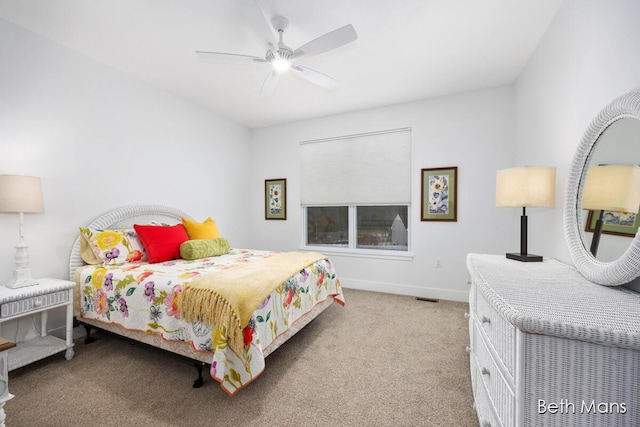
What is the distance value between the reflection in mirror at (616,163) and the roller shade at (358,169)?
232 centimetres

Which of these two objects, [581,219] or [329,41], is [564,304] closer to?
[581,219]

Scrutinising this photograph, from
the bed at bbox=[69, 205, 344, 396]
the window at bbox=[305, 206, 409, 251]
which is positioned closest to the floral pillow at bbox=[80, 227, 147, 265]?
the bed at bbox=[69, 205, 344, 396]

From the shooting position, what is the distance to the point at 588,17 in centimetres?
157

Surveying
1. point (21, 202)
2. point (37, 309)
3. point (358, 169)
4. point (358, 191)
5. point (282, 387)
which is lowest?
point (282, 387)

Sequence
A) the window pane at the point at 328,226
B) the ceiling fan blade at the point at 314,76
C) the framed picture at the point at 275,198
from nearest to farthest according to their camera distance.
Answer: the ceiling fan blade at the point at 314,76, the window pane at the point at 328,226, the framed picture at the point at 275,198

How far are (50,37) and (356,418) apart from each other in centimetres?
386

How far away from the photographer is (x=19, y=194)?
6.49ft

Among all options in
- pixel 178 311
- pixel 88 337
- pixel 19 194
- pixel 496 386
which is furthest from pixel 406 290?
pixel 19 194

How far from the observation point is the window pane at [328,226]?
4.27 meters

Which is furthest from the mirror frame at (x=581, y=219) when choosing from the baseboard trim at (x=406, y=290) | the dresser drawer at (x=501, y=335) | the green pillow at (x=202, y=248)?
the green pillow at (x=202, y=248)

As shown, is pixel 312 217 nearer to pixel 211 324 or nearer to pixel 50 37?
pixel 211 324

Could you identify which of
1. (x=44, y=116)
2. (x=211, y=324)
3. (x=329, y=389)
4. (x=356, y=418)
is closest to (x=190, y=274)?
(x=211, y=324)

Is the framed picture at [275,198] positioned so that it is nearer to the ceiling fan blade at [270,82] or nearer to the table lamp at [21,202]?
the ceiling fan blade at [270,82]

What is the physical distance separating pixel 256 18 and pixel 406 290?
3.46 metres
